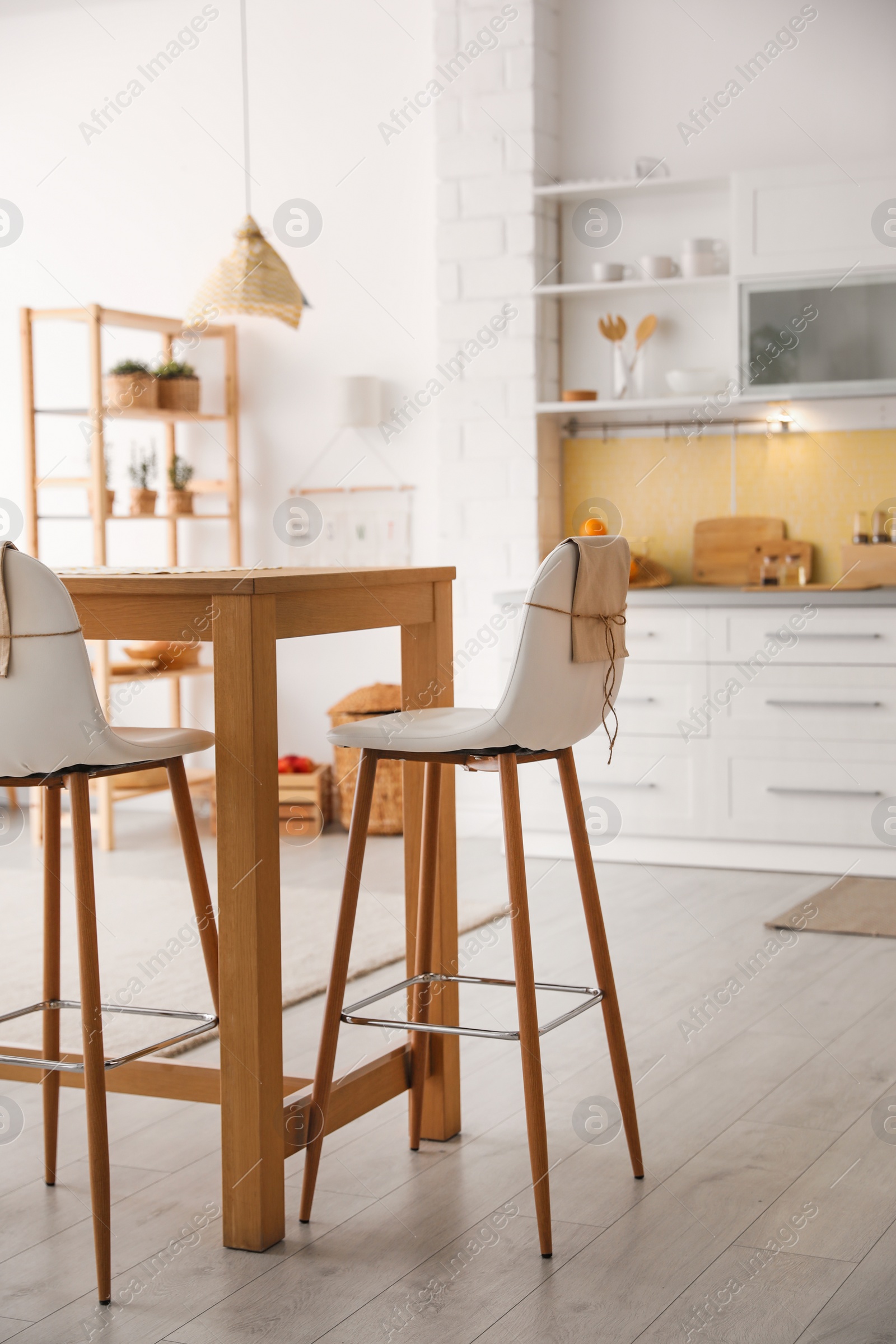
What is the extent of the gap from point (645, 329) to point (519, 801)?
3.37 metres

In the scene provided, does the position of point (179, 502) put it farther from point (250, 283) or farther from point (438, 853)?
point (438, 853)

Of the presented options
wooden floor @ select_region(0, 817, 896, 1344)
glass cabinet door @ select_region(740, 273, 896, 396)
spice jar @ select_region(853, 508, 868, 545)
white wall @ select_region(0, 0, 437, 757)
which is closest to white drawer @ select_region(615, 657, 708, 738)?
spice jar @ select_region(853, 508, 868, 545)

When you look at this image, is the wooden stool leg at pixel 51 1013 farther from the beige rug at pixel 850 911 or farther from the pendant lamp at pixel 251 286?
the pendant lamp at pixel 251 286

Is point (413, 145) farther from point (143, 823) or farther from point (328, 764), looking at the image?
point (143, 823)

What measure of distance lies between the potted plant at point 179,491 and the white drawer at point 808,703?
2.19 meters

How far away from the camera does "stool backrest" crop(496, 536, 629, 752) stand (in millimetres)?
2127

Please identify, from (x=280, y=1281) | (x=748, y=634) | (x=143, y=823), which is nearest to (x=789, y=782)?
(x=748, y=634)

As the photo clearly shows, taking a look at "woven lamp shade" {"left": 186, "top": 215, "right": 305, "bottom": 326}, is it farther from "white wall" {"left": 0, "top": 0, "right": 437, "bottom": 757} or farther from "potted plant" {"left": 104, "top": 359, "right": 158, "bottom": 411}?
"white wall" {"left": 0, "top": 0, "right": 437, "bottom": 757}

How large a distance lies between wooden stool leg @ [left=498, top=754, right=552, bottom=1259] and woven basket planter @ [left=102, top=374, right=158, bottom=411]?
3593 mm

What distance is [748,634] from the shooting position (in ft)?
15.4

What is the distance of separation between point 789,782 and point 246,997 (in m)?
2.91

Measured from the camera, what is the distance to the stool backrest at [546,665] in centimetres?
213

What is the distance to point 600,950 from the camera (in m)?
2.37

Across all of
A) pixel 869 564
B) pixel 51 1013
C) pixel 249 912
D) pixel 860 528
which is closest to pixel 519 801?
pixel 249 912
